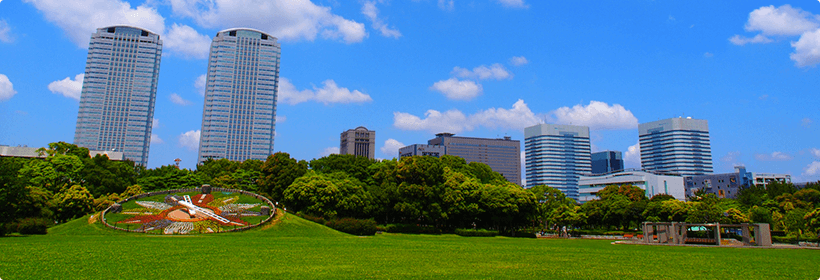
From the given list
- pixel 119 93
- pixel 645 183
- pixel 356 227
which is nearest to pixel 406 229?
pixel 356 227

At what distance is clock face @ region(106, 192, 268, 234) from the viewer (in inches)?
1439

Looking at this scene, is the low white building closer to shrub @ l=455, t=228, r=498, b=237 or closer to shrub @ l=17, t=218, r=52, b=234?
shrub @ l=455, t=228, r=498, b=237

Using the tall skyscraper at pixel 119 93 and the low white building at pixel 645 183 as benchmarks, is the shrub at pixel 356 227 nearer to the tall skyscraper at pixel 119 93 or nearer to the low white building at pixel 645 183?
the low white building at pixel 645 183

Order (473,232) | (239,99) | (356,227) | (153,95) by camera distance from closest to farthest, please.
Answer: (356,227)
(473,232)
(239,99)
(153,95)

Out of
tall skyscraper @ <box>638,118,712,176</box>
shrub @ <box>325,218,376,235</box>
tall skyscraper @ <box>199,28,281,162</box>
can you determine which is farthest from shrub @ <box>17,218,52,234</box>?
tall skyscraper @ <box>638,118,712,176</box>

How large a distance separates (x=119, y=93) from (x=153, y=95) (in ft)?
34.4

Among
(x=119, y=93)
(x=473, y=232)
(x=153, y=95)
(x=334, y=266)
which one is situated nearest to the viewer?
(x=334, y=266)

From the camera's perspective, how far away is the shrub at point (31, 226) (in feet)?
101

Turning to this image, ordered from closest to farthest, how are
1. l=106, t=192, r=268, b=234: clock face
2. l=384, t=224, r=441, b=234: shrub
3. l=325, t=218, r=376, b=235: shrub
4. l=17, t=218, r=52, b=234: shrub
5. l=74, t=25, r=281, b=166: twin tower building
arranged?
l=17, t=218, r=52, b=234: shrub
l=106, t=192, r=268, b=234: clock face
l=325, t=218, r=376, b=235: shrub
l=384, t=224, r=441, b=234: shrub
l=74, t=25, r=281, b=166: twin tower building

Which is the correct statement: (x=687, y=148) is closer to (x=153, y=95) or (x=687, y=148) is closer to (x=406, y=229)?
(x=406, y=229)

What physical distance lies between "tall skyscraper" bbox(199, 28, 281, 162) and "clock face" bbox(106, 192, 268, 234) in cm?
11124

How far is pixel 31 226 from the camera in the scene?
31.2m

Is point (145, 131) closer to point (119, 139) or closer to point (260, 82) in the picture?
point (119, 139)

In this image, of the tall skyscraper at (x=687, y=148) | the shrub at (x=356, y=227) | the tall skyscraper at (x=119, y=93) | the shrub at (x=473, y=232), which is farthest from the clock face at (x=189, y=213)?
the tall skyscraper at (x=687, y=148)
